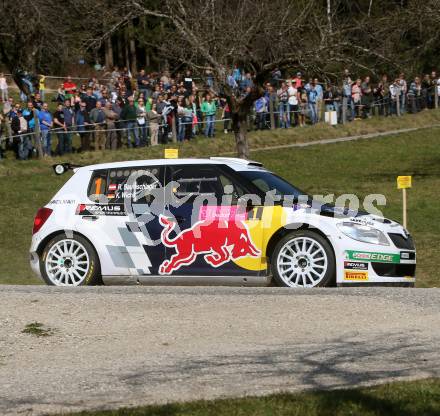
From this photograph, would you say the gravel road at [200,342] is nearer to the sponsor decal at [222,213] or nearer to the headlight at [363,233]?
the headlight at [363,233]

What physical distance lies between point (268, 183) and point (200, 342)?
3.90 m

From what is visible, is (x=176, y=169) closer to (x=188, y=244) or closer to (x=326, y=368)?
(x=188, y=244)

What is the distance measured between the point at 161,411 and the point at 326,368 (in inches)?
69.7

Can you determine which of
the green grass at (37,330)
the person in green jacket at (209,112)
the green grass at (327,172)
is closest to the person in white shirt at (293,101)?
the green grass at (327,172)

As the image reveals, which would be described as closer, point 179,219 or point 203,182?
point 179,219

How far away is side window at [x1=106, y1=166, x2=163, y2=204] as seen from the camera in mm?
12578

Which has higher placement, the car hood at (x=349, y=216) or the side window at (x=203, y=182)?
the side window at (x=203, y=182)

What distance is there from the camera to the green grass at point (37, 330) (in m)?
9.69

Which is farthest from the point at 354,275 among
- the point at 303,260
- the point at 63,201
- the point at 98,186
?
the point at 63,201

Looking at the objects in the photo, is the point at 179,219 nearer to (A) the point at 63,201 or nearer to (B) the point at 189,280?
(B) the point at 189,280

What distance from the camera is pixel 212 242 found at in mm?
12273

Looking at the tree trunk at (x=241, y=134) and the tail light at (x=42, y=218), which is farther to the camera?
the tree trunk at (x=241, y=134)

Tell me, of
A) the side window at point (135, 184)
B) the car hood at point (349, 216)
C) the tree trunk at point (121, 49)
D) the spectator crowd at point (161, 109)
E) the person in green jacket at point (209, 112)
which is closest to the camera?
the car hood at point (349, 216)

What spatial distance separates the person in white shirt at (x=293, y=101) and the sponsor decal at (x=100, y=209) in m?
21.4
